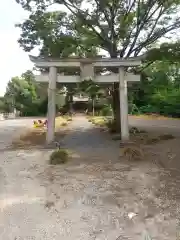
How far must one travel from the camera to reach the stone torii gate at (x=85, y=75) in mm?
13273

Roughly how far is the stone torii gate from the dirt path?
12.0 ft

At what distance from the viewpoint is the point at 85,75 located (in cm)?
1327

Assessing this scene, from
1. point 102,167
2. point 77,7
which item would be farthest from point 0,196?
point 77,7

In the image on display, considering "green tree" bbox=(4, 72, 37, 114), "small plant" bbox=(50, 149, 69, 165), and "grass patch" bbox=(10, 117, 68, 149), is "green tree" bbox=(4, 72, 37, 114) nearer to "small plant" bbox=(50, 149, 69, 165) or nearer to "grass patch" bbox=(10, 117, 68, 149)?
"grass patch" bbox=(10, 117, 68, 149)

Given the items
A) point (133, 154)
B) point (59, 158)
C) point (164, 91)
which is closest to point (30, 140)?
point (59, 158)

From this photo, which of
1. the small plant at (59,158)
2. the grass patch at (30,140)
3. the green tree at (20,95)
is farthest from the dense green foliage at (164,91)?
the green tree at (20,95)

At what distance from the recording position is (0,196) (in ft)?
23.3

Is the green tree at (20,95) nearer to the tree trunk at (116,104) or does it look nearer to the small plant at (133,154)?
the tree trunk at (116,104)

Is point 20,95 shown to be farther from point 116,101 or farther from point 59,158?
point 59,158

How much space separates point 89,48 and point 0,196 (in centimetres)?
1082

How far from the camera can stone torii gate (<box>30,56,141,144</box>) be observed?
13.3 metres

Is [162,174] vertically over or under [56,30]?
under

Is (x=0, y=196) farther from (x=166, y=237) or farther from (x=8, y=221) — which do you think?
(x=166, y=237)

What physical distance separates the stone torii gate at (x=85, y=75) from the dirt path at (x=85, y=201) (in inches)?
144
